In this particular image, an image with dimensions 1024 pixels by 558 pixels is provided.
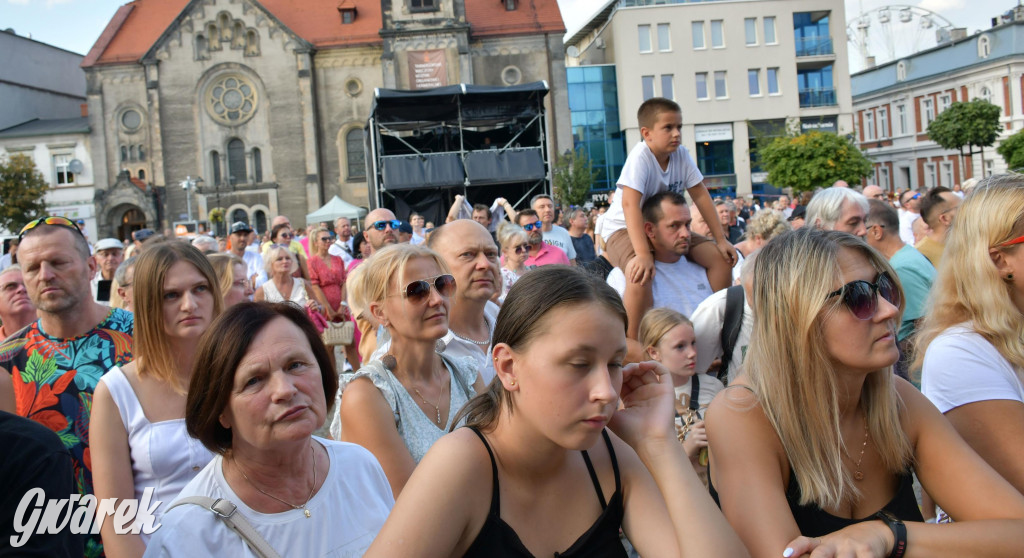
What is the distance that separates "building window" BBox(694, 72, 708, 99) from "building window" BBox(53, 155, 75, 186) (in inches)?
1579

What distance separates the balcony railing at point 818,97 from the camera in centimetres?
5125

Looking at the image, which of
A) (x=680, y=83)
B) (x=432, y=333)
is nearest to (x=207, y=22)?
(x=680, y=83)

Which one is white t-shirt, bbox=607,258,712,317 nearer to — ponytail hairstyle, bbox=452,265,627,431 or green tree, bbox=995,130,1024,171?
ponytail hairstyle, bbox=452,265,627,431

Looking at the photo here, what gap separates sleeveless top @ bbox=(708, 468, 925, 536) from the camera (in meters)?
2.36

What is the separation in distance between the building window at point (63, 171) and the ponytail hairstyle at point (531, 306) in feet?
189

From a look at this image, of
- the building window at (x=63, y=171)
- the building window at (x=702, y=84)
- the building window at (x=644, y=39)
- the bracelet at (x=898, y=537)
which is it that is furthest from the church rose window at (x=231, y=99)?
the bracelet at (x=898, y=537)

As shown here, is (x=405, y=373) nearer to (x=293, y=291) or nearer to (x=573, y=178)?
(x=293, y=291)

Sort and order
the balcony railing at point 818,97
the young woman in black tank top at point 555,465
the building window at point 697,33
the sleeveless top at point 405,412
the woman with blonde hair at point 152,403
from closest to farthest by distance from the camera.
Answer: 1. the young woman in black tank top at point 555,465
2. the woman with blonde hair at point 152,403
3. the sleeveless top at point 405,412
4. the building window at point 697,33
5. the balcony railing at point 818,97

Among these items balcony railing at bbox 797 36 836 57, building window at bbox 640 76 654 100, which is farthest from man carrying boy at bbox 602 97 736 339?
balcony railing at bbox 797 36 836 57

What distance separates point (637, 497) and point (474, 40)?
47.3 meters

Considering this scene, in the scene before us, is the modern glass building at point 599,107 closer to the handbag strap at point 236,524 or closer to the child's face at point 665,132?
the child's face at point 665,132

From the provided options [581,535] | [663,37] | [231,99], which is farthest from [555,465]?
[663,37]

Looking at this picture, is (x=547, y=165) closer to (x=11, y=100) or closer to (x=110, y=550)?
(x=110, y=550)

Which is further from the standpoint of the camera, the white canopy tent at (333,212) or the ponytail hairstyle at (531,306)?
the white canopy tent at (333,212)
